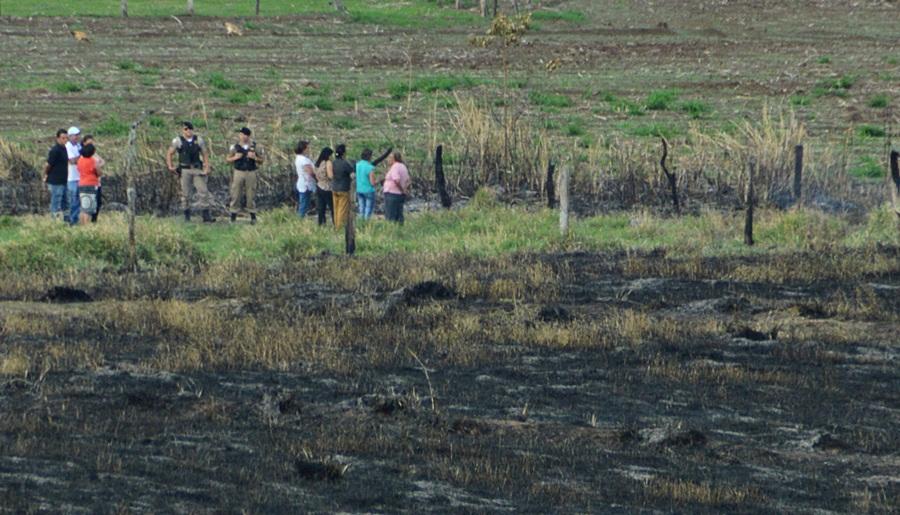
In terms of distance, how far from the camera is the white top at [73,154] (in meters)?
24.2

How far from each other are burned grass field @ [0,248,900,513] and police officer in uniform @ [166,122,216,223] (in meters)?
5.15

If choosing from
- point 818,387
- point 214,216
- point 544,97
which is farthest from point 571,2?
point 818,387

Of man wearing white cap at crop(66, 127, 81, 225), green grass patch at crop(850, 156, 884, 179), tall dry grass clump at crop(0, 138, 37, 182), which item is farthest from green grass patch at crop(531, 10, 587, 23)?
man wearing white cap at crop(66, 127, 81, 225)

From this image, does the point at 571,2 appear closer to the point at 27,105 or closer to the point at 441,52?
the point at 441,52

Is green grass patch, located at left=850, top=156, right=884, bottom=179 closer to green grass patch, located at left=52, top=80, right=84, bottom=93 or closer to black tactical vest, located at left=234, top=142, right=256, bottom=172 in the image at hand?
black tactical vest, located at left=234, top=142, right=256, bottom=172

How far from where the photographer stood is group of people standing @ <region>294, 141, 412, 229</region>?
77.5 feet

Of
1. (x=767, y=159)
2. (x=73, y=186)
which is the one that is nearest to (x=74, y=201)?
(x=73, y=186)

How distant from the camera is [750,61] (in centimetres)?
4631

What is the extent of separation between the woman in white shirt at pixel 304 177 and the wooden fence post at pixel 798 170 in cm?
704

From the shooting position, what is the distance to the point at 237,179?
25188 mm

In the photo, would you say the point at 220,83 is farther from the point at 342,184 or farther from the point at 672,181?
the point at 342,184

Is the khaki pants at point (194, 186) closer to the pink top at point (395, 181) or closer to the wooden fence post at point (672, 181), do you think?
the pink top at point (395, 181)

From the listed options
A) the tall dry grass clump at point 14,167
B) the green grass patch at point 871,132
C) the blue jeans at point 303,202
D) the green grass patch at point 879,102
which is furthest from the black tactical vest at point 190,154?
the green grass patch at point 879,102

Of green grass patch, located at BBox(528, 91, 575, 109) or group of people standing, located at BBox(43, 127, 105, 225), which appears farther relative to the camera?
green grass patch, located at BBox(528, 91, 575, 109)
